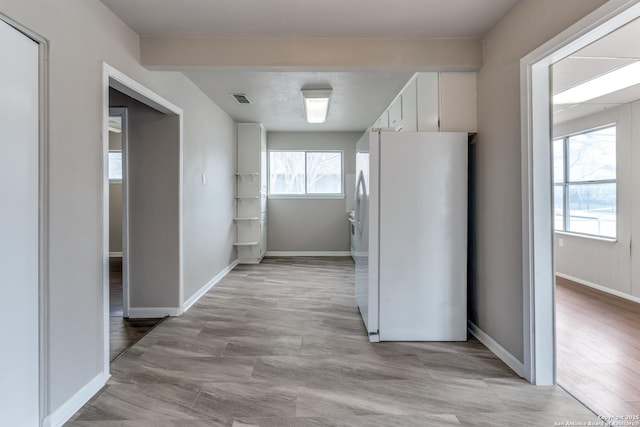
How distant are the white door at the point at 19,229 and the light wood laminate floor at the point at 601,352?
9.43 ft

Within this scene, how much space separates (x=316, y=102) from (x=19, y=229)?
3.57 metres

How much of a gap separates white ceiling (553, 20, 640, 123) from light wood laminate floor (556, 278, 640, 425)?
2.20 m

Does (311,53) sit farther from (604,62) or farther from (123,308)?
(123,308)

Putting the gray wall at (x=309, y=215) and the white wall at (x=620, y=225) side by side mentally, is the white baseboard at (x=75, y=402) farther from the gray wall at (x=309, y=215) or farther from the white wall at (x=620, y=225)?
the white wall at (x=620, y=225)

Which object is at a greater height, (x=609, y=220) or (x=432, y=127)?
(x=432, y=127)

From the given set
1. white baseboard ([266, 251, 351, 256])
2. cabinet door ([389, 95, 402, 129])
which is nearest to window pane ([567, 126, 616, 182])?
cabinet door ([389, 95, 402, 129])

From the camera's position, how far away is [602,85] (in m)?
3.43

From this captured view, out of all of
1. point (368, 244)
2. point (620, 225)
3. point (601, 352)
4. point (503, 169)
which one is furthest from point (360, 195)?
point (620, 225)

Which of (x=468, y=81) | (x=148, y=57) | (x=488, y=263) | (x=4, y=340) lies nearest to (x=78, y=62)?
(x=148, y=57)

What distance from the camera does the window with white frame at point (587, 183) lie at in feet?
14.5

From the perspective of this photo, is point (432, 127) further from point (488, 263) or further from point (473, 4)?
point (488, 263)

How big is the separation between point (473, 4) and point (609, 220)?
3.79 metres

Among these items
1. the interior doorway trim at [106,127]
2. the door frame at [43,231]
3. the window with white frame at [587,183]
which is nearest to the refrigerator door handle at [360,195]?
the interior doorway trim at [106,127]

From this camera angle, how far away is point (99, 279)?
2.21m
